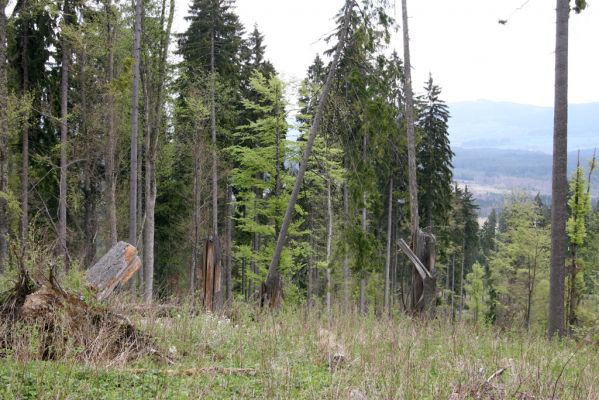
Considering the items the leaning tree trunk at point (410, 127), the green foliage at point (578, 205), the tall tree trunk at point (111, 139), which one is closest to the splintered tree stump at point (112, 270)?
the leaning tree trunk at point (410, 127)

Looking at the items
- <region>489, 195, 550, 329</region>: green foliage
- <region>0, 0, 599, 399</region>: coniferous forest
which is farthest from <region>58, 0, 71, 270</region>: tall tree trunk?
<region>489, 195, 550, 329</region>: green foliage

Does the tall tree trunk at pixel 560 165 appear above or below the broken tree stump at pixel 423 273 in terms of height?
above

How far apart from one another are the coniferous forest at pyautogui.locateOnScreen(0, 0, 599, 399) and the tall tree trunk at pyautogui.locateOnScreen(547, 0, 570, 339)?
0.03 m

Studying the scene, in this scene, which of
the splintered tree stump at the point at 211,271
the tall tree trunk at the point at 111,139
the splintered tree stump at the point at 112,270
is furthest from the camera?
the tall tree trunk at the point at 111,139

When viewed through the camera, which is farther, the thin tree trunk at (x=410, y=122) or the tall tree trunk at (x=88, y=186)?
the tall tree trunk at (x=88, y=186)

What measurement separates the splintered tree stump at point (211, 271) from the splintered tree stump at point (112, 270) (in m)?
2.86

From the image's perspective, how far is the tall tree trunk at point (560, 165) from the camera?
10523 millimetres

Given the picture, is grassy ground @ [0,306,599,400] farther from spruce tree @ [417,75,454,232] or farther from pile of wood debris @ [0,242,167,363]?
spruce tree @ [417,75,454,232]

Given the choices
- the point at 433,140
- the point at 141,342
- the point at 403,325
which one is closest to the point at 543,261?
the point at 433,140

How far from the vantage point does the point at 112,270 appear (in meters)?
7.85

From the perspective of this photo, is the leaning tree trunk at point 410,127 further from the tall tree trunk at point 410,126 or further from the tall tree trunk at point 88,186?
the tall tree trunk at point 88,186

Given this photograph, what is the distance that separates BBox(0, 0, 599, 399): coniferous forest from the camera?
15.5 feet

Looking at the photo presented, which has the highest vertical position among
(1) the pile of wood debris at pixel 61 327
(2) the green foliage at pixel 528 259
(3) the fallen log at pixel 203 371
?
(1) the pile of wood debris at pixel 61 327

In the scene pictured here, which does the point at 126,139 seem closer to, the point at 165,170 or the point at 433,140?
the point at 165,170
